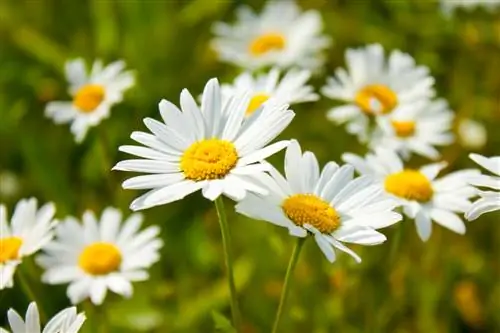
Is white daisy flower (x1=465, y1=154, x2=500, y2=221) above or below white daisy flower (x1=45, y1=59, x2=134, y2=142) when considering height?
below

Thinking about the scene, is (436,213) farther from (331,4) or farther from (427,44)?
(331,4)

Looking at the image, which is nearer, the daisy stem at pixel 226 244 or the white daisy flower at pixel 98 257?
the daisy stem at pixel 226 244

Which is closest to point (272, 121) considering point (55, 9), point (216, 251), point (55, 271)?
point (55, 271)

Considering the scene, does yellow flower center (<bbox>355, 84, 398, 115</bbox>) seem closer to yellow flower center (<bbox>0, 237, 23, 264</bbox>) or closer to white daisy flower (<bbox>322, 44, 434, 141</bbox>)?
white daisy flower (<bbox>322, 44, 434, 141</bbox>)

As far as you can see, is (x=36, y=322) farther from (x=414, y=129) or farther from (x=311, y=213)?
(x=414, y=129)

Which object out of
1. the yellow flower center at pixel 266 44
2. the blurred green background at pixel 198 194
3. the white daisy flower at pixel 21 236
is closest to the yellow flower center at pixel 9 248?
the white daisy flower at pixel 21 236

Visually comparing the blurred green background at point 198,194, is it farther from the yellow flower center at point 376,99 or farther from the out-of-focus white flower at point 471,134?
the yellow flower center at point 376,99

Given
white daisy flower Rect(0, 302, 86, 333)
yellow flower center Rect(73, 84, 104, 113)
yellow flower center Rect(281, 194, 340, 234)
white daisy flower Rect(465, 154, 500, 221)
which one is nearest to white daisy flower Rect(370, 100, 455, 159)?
white daisy flower Rect(465, 154, 500, 221)
